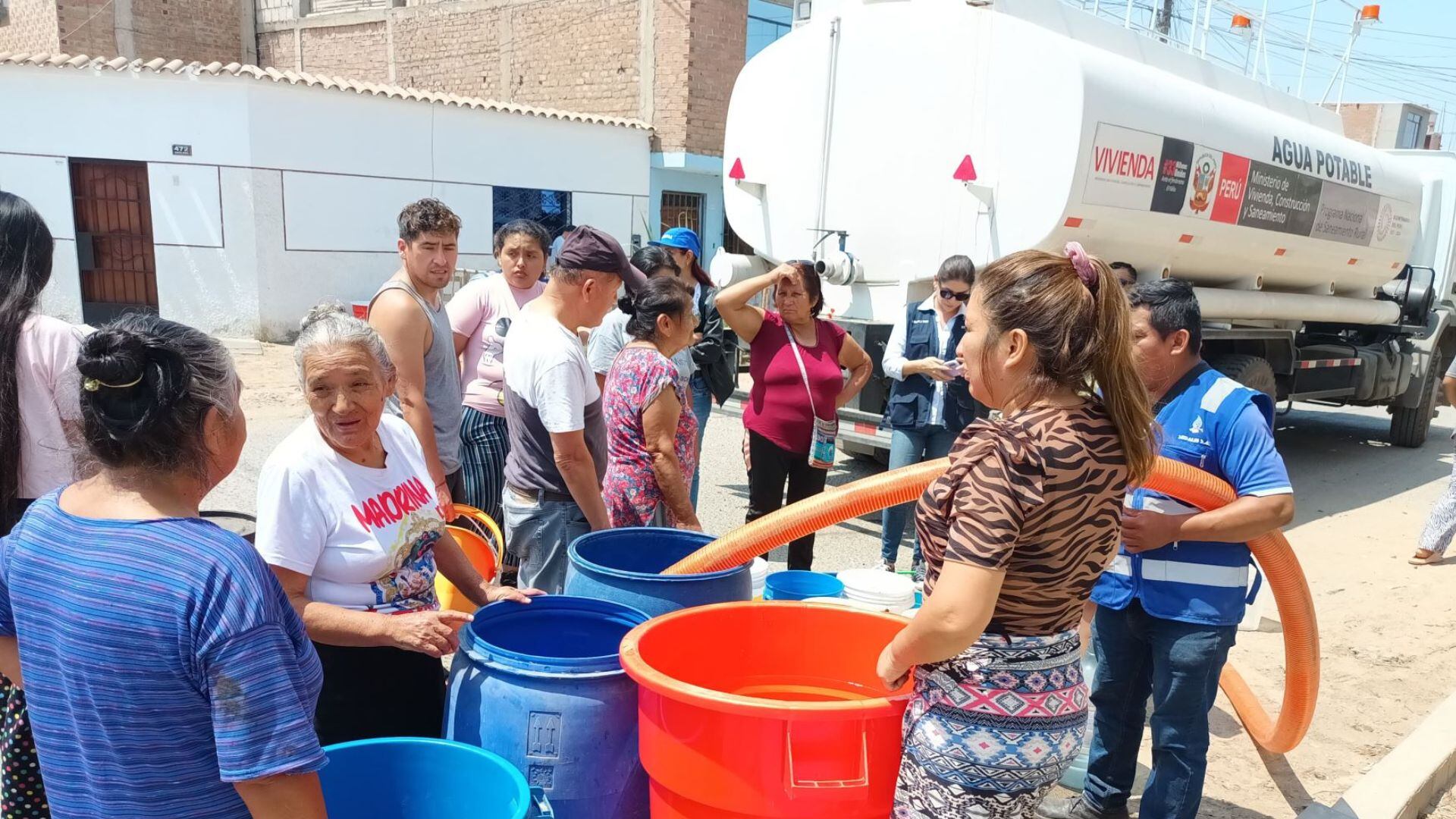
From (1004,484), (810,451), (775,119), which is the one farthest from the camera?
(775,119)

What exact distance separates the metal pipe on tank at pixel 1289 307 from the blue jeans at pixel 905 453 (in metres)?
2.61

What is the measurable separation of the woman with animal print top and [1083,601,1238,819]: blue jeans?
0.99m

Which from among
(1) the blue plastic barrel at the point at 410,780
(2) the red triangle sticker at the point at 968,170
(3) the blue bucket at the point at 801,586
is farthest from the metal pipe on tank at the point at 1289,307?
(1) the blue plastic barrel at the point at 410,780

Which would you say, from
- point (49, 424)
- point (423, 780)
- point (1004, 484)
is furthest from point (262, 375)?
point (1004, 484)

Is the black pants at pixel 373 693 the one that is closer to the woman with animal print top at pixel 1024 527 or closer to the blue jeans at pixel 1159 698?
the woman with animal print top at pixel 1024 527

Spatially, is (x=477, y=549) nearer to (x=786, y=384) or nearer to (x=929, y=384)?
(x=786, y=384)

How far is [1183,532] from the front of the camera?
2406 millimetres

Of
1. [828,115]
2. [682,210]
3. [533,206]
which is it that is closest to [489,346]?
[828,115]

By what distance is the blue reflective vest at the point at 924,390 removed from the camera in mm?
4750

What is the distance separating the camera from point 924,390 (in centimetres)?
480

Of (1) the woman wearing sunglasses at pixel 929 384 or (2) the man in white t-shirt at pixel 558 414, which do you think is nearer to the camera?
(2) the man in white t-shirt at pixel 558 414

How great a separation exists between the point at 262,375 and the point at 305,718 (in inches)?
406

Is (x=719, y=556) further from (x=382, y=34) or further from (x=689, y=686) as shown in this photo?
(x=382, y=34)

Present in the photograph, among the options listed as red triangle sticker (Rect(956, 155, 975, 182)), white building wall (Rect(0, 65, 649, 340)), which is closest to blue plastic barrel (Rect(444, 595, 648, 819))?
red triangle sticker (Rect(956, 155, 975, 182))
